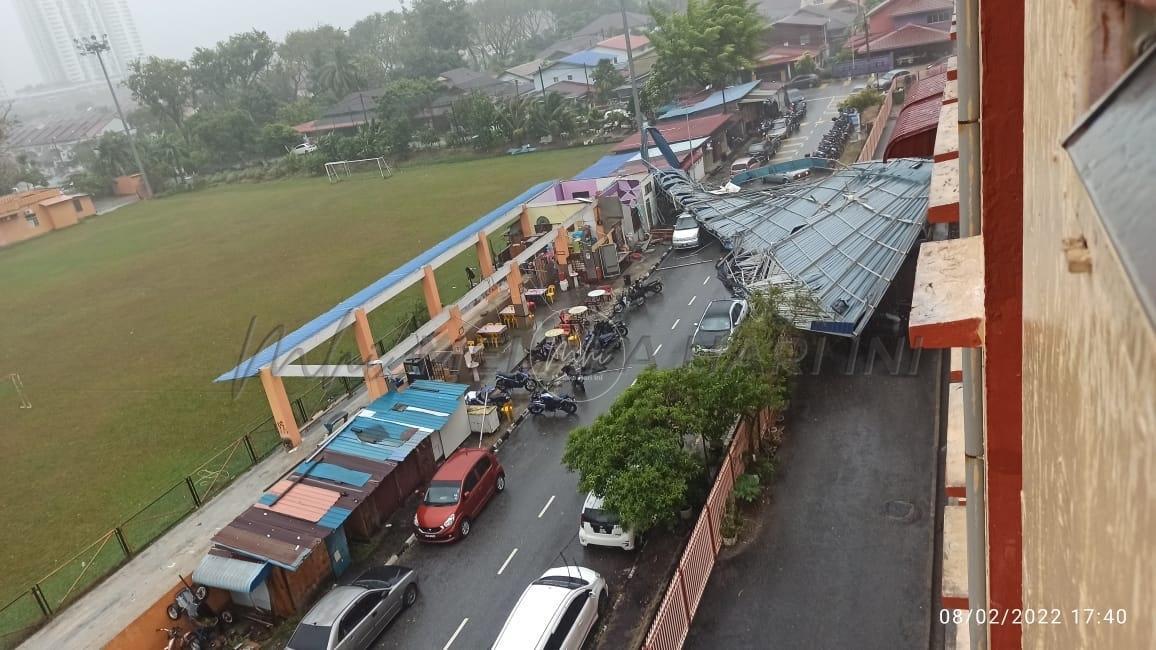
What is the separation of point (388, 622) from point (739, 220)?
12494mm

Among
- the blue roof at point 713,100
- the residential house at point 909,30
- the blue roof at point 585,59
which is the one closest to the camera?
the blue roof at point 713,100

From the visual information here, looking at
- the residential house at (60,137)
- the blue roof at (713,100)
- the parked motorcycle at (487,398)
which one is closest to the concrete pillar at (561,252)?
the parked motorcycle at (487,398)

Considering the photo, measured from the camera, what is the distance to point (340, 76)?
61.4 m

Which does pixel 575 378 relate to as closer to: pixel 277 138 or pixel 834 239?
pixel 834 239

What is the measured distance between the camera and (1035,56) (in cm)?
113

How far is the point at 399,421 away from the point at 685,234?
1141 centimetres

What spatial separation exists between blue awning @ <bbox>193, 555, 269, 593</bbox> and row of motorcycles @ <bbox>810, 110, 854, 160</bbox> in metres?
22.0

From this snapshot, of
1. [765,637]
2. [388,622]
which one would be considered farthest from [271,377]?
[765,637]

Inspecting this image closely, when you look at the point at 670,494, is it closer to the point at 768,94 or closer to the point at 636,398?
the point at 636,398

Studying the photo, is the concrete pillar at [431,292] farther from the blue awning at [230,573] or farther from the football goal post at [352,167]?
the football goal post at [352,167]

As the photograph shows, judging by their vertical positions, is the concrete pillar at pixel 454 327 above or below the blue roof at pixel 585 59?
below

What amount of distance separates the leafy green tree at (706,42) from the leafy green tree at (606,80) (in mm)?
7743

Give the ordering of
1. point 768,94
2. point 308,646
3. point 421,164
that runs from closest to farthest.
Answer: point 308,646 < point 768,94 < point 421,164

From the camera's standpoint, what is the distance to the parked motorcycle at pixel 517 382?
1433 centimetres
